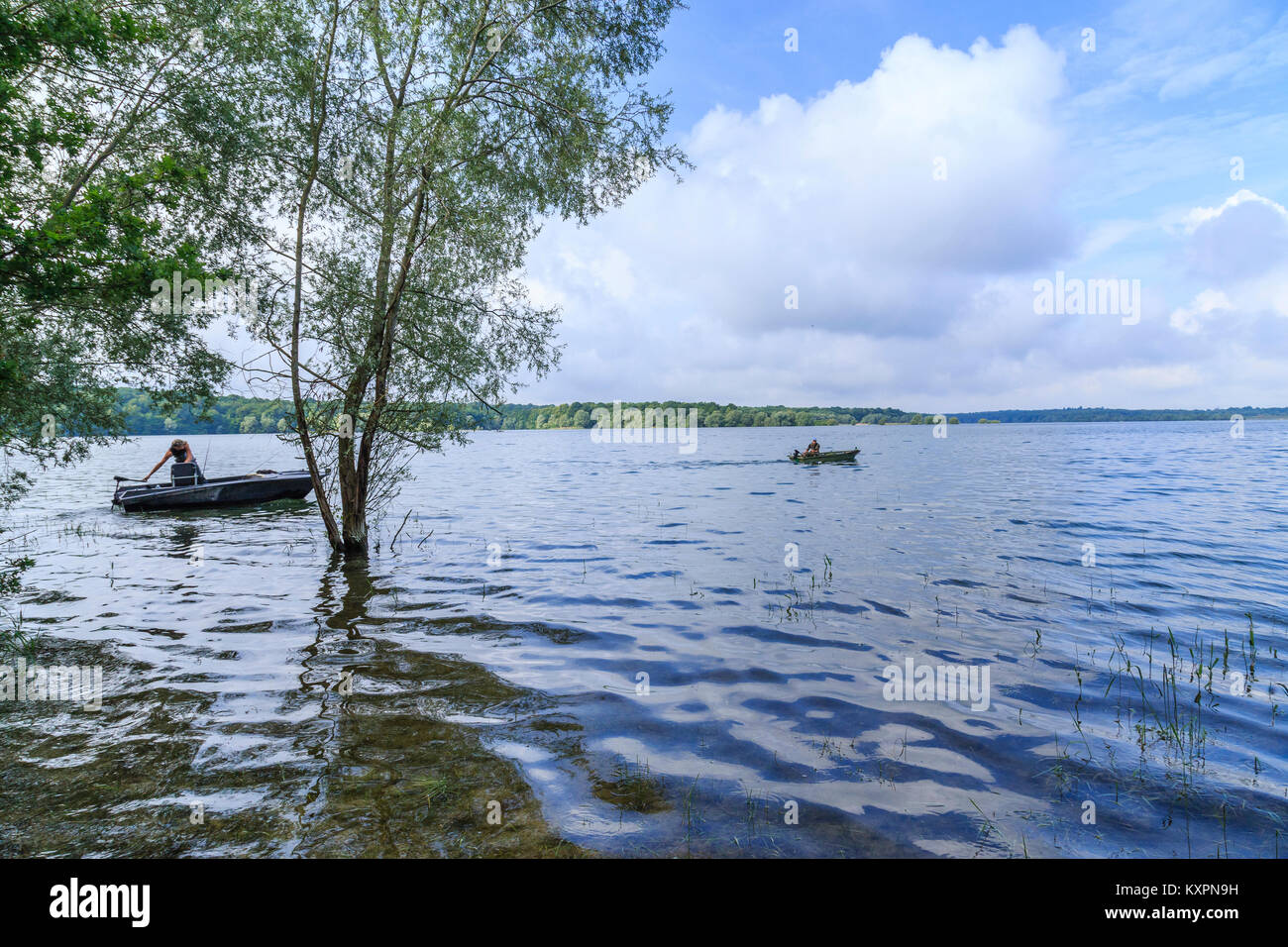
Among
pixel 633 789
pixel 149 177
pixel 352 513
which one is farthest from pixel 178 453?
pixel 633 789

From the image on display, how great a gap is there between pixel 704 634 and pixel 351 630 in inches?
257

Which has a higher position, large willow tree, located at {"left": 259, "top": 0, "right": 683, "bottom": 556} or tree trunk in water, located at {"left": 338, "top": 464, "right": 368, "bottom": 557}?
large willow tree, located at {"left": 259, "top": 0, "right": 683, "bottom": 556}

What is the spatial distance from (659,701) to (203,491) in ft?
90.5

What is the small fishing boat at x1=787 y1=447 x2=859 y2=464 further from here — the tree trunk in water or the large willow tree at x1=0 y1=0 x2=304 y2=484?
the large willow tree at x1=0 y1=0 x2=304 y2=484

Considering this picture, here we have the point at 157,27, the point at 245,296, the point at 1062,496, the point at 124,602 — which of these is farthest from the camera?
the point at 1062,496

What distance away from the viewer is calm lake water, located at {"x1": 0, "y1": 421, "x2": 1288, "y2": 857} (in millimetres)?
5664

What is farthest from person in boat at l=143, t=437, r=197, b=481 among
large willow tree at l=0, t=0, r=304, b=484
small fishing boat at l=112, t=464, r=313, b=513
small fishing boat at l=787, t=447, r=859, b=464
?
small fishing boat at l=787, t=447, r=859, b=464

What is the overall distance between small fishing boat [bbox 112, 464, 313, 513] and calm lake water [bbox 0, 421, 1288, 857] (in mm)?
6585

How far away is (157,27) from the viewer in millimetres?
9172

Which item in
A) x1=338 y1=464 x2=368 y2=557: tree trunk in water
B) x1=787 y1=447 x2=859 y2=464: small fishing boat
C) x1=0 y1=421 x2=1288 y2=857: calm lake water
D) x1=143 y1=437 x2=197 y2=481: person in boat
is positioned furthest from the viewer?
x1=787 y1=447 x2=859 y2=464: small fishing boat

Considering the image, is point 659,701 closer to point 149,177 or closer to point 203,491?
point 149,177

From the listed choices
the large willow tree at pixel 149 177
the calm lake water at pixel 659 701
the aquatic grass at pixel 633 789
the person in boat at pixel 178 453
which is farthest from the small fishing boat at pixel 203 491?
the aquatic grass at pixel 633 789

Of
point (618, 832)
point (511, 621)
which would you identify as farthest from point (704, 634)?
point (618, 832)
